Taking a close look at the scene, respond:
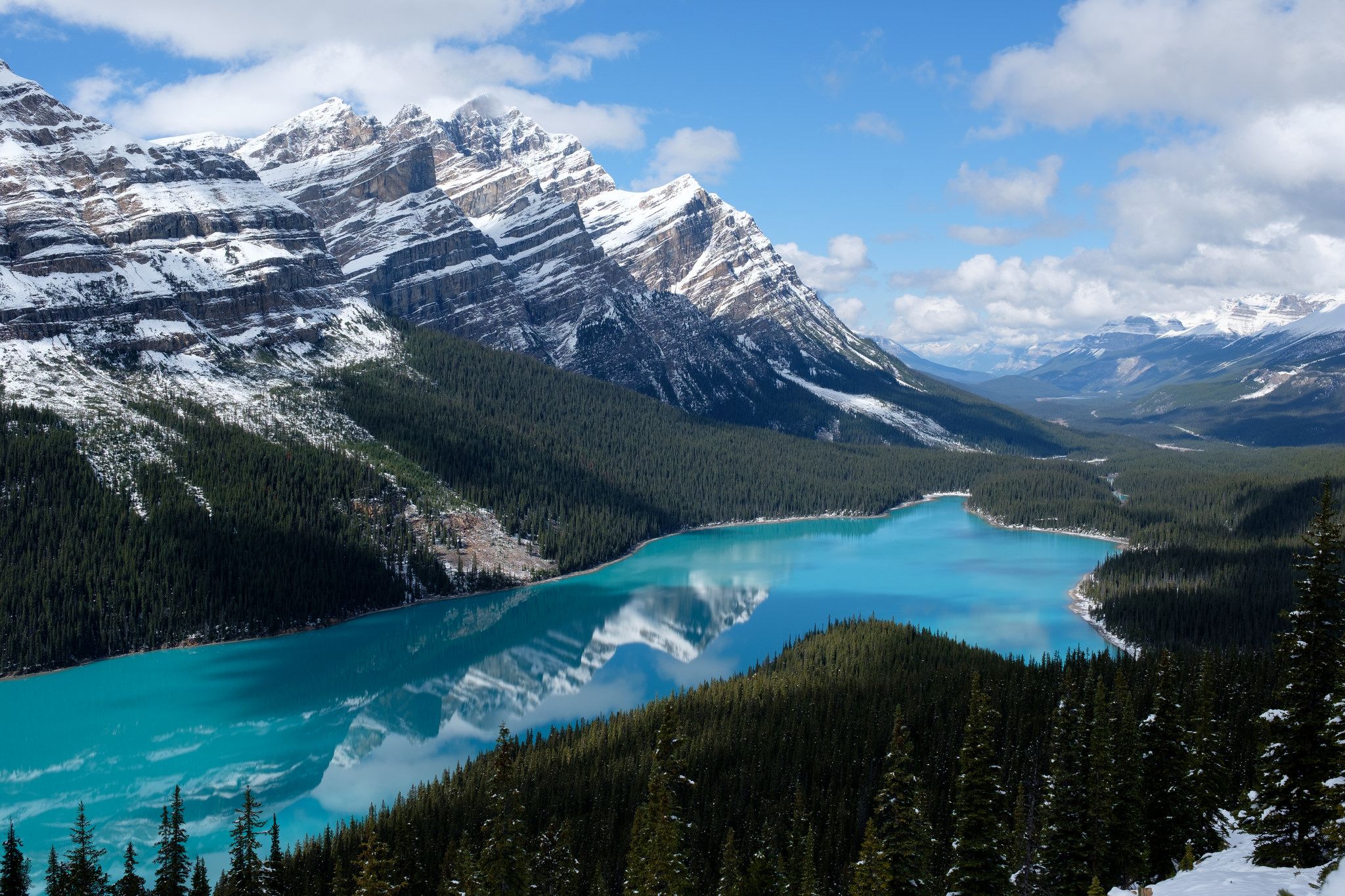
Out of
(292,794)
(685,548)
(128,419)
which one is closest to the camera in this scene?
(292,794)

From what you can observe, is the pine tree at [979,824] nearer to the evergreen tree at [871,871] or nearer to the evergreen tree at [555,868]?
the evergreen tree at [871,871]

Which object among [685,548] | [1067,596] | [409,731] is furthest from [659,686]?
[685,548]

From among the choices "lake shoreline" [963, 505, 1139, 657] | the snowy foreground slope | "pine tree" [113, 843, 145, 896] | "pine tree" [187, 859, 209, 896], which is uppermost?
the snowy foreground slope

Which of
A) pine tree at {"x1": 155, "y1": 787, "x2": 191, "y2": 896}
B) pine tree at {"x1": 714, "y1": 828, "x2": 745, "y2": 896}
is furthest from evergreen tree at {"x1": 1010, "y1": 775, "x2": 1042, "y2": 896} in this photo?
pine tree at {"x1": 155, "y1": 787, "x2": 191, "y2": 896}

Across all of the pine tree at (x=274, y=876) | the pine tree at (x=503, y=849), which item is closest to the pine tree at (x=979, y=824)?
the pine tree at (x=503, y=849)

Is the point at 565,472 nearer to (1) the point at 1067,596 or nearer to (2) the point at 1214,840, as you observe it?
(1) the point at 1067,596

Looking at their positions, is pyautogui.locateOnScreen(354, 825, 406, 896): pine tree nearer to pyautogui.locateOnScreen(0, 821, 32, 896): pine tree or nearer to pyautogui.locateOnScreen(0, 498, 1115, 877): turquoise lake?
pyautogui.locateOnScreen(0, 821, 32, 896): pine tree
